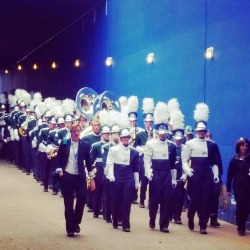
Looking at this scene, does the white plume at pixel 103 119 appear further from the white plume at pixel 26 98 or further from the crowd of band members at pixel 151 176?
the white plume at pixel 26 98

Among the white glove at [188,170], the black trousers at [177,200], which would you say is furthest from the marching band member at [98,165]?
the white glove at [188,170]

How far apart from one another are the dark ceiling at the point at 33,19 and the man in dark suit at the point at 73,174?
1436 centimetres

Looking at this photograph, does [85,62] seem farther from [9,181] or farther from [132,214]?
[132,214]

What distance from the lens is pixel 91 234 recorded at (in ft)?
39.4

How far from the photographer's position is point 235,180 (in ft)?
42.2

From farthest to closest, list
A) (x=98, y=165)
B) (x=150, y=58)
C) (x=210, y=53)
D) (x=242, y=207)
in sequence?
1. (x=150, y=58)
2. (x=210, y=53)
3. (x=98, y=165)
4. (x=242, y=207)

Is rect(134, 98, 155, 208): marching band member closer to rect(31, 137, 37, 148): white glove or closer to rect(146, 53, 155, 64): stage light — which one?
rect(146, 53, 155, 64): stage light

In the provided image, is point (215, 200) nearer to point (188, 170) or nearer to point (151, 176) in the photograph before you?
point (188, 170)

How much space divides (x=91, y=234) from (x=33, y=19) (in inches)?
756

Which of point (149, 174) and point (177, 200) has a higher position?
point (149, 174)

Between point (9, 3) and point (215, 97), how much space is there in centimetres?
1237

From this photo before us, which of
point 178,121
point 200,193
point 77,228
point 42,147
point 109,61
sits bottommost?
point 77,228

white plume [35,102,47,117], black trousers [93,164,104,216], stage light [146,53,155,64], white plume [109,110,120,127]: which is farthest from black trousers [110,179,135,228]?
white plume [35,102,47,117]

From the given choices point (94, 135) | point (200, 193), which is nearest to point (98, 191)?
point (94, 135)
